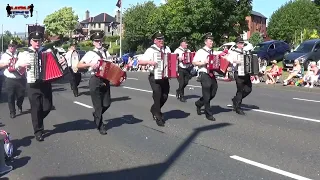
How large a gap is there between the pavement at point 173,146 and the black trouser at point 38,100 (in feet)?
1.29

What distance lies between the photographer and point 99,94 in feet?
29.2

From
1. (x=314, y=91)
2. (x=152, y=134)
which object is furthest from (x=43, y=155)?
(x=314, y=91)

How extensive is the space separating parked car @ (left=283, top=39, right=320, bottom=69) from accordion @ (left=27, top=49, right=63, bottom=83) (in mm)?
19991

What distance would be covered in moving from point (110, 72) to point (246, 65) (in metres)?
3.85

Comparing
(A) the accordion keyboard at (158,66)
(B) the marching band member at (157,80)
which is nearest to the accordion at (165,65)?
(A) the accordion keyboard at (158,66)

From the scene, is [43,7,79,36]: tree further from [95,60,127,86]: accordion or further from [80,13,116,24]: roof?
[95,60,127,86]: accordion

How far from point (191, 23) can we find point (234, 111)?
3740 cm

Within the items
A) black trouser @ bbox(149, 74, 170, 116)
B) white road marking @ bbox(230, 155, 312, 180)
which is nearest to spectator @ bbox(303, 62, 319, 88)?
black trouser @ bbox(149, 74, 170, 116)

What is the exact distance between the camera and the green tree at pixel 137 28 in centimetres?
7375

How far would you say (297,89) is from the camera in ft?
65.6

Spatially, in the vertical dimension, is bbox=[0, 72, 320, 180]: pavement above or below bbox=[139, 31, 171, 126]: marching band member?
below

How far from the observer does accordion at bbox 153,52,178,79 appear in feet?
31.0

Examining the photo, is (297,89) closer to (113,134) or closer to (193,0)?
(113,134)

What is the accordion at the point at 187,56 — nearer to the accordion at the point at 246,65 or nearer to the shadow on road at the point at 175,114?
the shadow on road at the point at 175,114
